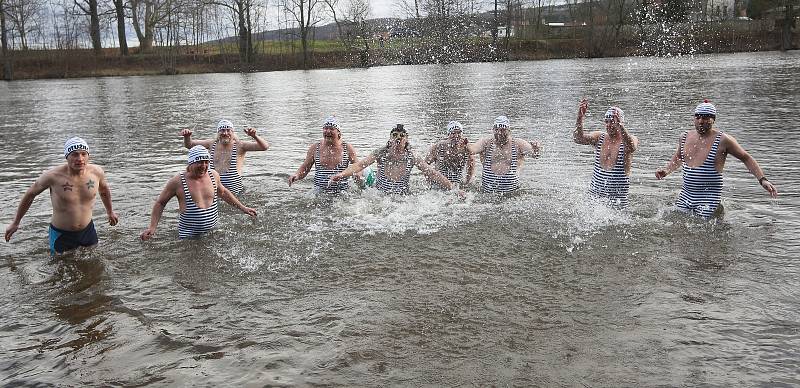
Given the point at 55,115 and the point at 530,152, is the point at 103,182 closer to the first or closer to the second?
the point at 530,152

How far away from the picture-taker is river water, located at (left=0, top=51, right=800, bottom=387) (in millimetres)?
4527

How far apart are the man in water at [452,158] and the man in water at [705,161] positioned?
9.66ft

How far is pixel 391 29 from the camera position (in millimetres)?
67438

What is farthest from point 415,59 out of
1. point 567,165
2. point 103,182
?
point 103,182

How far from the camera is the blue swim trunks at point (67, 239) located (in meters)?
7.11

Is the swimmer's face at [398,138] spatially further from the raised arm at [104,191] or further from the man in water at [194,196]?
the raised arm at [104,191]

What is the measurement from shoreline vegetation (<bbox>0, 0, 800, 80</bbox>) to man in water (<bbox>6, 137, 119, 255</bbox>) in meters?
51.2

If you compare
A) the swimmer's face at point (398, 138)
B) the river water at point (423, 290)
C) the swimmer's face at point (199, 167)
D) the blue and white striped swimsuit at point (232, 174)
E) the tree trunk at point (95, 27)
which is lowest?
the river water at point (423, 290)

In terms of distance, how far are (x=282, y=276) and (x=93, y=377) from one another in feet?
7.35

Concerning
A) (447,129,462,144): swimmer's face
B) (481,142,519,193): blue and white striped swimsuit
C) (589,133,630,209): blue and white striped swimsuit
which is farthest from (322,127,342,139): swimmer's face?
(589,133,630,209): blue and white striped swimsuit

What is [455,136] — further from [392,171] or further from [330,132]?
[330,132]

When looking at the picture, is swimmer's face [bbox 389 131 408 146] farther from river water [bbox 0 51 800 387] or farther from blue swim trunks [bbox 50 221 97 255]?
blue swim trunks [bbox 50 221 97 255]

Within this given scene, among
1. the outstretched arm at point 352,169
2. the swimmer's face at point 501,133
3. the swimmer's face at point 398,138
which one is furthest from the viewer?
the swimmer's face at point 501,133

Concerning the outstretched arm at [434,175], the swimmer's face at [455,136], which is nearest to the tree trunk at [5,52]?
the swimmer's face at [455,136]
